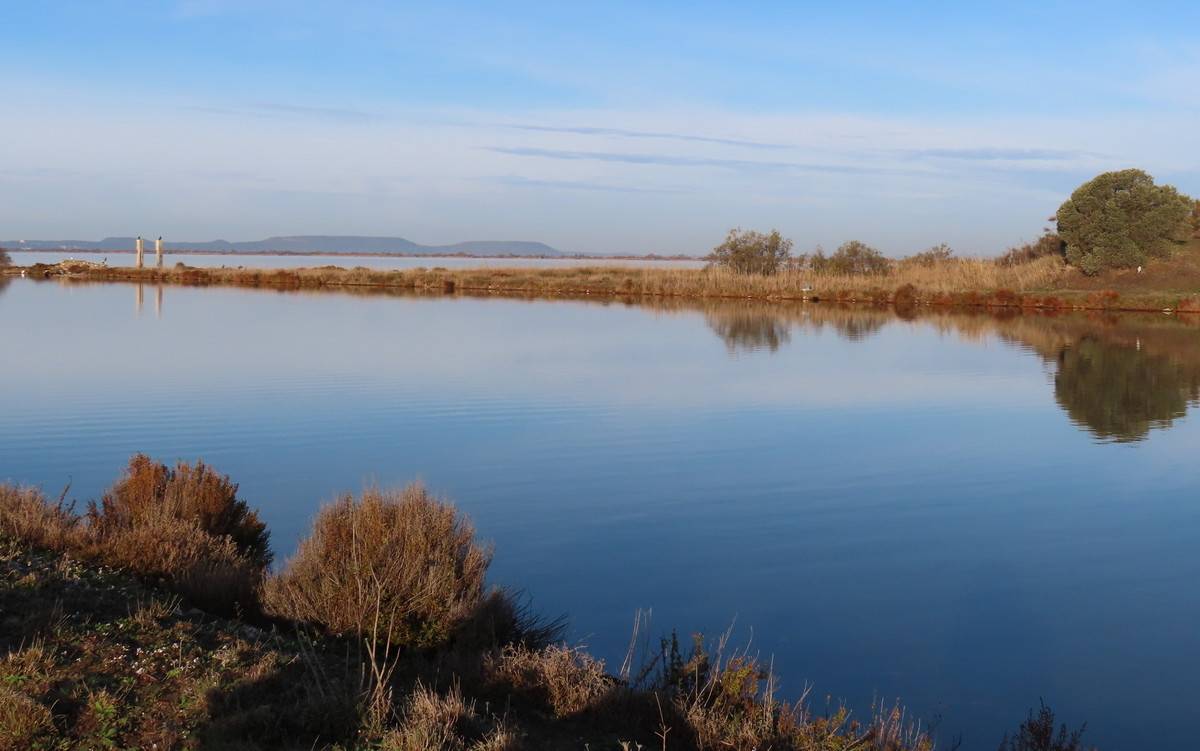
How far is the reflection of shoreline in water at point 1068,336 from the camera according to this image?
17016 millimetres

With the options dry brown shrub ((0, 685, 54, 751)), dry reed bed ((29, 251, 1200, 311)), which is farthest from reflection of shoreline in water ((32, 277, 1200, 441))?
dry brown shrub ((0, 685, 54, 751))

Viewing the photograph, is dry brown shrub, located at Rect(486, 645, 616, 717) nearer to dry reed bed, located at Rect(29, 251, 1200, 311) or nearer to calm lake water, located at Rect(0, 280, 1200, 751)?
calm lake water, located at Rect(0, 280, 1200, 751)

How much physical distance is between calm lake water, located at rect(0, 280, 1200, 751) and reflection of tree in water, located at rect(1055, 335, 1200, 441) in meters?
0.10

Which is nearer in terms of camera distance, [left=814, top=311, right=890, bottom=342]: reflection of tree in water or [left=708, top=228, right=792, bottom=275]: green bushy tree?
[left=814, top=311, right=890, bottom=342]: reflection of tree in water

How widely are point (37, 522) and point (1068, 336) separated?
2635cm

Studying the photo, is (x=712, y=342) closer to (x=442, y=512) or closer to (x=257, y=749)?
(x=442, y=512)

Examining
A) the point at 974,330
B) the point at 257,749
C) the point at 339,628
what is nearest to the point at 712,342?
the point at 974,330

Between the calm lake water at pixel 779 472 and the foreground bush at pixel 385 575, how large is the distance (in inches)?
33.8

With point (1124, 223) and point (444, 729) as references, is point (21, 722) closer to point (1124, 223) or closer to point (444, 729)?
point (444, 729)

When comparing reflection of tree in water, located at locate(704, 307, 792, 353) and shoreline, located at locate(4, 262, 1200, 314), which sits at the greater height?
shoreline, located at locate(4, 262, 1200, 314)

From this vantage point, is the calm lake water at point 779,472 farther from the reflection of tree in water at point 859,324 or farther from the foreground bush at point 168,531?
the reflection of tree in water at point 859,324

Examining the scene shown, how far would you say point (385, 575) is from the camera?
619 centimetres

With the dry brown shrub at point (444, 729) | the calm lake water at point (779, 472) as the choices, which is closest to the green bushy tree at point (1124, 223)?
the calm lake water at point (779, 472)

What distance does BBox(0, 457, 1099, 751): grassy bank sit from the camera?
14.4 ft
